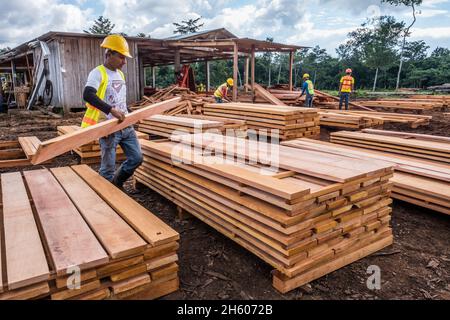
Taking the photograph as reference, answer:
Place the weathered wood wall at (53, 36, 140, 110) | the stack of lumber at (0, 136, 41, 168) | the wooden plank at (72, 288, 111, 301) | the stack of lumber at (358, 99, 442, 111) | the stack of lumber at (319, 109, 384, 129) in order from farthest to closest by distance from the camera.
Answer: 1. the weathered wood wall at (53, 36, 140, 110)
2. the stack of lumber at (358, 99, 442, 111)
3. the stack of lumber at (319, 109, 384, 129)
4. the stack of lumber at (0, 136, 41, 168)
5. the wooden plank at (72, 288, 111, 301)

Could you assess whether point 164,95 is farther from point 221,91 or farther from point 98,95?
point 98,95

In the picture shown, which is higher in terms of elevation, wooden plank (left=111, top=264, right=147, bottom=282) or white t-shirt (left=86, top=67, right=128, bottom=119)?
white t-shirt (left=86, top=67, right=128, bottom=119)

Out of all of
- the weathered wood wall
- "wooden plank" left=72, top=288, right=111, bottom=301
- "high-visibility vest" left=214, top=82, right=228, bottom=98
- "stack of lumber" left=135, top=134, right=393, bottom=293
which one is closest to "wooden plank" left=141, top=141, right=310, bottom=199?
"stack of lumber" left=135, top=134, right=393, bottom=293

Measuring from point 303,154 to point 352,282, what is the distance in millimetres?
1508

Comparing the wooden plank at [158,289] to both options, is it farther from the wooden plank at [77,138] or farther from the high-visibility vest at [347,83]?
the high-visibility vest at [347,83]

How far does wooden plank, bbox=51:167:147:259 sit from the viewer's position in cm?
246

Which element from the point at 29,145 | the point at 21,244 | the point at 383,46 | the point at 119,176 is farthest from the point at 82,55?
the point at 383,46

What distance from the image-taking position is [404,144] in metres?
→ 5.93

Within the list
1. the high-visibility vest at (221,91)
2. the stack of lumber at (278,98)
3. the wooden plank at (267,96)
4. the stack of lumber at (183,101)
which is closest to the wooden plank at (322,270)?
the stack of lumber at (183,101)

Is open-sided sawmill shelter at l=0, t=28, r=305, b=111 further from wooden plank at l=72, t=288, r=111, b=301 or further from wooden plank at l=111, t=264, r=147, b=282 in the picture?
wooden plank at l=72, t=288, r=111, b=301

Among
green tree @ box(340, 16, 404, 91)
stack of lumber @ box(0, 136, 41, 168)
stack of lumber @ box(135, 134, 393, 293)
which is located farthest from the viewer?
green tree @ box(340, 16, 404, 91)

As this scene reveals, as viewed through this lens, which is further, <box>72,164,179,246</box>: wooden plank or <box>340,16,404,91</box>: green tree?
<box>340,16,404,91</box>: green tree

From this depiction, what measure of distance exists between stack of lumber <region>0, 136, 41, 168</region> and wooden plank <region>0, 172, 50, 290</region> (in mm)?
2897
